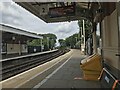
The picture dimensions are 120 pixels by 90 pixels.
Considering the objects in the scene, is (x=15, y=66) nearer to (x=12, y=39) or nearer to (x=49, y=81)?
(x=49, y=81)

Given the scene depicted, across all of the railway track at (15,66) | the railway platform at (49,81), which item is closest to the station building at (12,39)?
the railway track at (15,66)

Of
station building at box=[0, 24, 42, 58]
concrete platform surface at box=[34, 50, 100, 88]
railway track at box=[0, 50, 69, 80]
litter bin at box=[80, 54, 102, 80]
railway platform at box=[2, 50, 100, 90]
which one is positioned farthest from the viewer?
station building at box=[0, 24, 42, 58]

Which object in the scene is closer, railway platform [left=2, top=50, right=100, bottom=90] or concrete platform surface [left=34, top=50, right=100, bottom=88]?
concrete platform surface [left=34, top=50, right=100, bottom=88]

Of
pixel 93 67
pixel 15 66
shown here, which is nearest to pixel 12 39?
pixel 15 66

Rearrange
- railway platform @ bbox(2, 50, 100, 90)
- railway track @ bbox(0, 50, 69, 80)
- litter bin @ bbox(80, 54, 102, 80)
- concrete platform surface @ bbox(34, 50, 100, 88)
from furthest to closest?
railway track @ bbox(0, 50, 69, 80) < litter bin @ bbox(80, 54, 102, 80) < railway platform @ bbox(2, 50, 100, 90) < concrete platform surface @ bbox(34, 50, 100, 88)

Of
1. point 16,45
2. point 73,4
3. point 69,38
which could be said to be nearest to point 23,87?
point 73,4

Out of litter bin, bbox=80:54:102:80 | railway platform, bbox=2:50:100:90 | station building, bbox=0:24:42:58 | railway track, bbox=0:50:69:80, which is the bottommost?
railway track, bbox=0:50:69:80

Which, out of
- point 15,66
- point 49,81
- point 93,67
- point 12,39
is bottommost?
point 15,66

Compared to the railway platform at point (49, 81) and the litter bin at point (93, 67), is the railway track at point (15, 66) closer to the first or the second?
the railway platform at point (49, 81)

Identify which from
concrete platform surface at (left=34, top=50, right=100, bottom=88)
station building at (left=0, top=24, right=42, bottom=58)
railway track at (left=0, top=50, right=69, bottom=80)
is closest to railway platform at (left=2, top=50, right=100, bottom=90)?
concrete platform surface at (left=34, top=50, right=100, bottom=88)

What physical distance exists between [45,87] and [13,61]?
744 inches

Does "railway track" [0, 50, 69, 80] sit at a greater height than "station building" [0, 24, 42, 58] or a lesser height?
lesser

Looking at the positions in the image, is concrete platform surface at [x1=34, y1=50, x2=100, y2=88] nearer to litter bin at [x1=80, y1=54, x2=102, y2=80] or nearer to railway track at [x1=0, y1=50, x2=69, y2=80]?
litter bin at [x1=80, y1=54, x2=102, y2=80]

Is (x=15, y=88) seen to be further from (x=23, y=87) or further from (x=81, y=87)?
(x=81, y=87)
